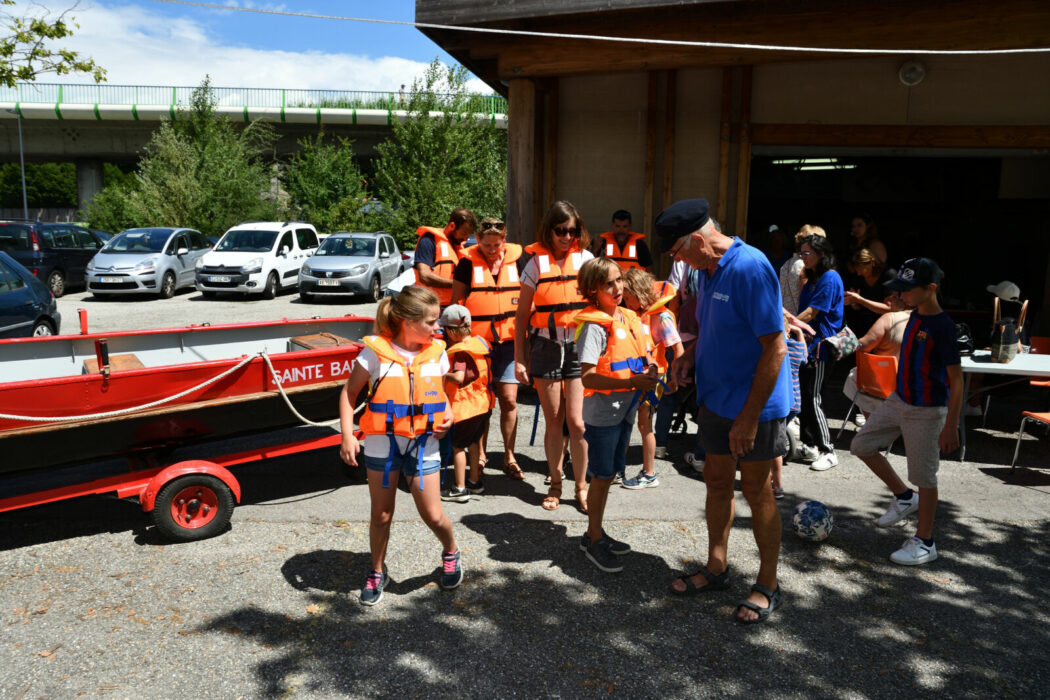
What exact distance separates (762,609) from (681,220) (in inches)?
75.0

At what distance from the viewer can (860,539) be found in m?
4.80

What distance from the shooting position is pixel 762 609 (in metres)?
3.79

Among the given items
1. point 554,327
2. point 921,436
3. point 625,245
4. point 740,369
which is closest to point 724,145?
point 625,245

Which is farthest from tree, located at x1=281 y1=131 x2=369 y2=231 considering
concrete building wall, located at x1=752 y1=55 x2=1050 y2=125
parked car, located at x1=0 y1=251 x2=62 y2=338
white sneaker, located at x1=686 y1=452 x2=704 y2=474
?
white sneaker, located at x1=686 y1=452 x2=704 y2=474

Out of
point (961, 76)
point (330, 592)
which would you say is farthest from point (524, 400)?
point (961, 76)

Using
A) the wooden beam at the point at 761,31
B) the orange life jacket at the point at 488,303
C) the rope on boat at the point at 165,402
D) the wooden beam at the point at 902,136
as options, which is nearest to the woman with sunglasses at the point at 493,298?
the orange life jacket at the point at 488,303

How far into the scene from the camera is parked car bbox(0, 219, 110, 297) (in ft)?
53.2

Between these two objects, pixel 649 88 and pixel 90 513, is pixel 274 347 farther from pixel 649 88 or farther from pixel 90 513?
pixel 649 88

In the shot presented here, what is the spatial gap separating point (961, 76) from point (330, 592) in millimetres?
8437

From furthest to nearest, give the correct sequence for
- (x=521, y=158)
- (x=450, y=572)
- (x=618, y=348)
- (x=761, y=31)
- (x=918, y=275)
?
(x=521, y=158)
(x=761, y=31)
(x=918, y=275)
(x=618, y=348)
(x=450, y=572)

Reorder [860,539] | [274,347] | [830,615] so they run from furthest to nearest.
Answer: [274,347]
[860,539]
[830,615]

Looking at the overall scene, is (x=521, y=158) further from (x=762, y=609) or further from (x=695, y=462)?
(x=762, y=609)

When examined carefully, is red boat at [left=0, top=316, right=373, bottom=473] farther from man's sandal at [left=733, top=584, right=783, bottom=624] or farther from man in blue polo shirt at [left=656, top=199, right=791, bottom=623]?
man's sandal at [left=733, top=584, right=783, bottom=624]

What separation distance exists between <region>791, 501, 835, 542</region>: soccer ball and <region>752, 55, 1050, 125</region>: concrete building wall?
18.7ft
